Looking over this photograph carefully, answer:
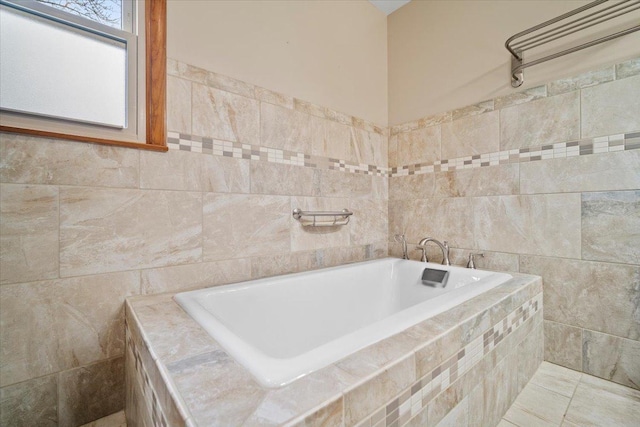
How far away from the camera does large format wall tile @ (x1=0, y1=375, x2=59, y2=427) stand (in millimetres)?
951

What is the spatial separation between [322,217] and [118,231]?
1.10 meters

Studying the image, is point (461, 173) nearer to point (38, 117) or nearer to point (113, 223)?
point (113, 223)

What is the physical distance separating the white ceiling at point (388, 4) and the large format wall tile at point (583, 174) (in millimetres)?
1593

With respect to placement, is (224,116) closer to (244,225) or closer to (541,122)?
(244,225)

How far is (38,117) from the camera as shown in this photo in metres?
1.03

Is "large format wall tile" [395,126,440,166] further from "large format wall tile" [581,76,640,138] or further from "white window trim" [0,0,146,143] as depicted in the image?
"white window trim" [0,0,146,143]

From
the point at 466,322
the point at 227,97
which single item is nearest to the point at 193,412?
the point at 466,322

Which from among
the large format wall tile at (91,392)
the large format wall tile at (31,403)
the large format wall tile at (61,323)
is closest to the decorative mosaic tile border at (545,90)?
the large format wall tile at (61,323)

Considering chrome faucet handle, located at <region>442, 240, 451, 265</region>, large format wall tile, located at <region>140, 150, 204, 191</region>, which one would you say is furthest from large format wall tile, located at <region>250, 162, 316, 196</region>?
chrome faucet handle, located at <region>442, 240, 451, 265</region>

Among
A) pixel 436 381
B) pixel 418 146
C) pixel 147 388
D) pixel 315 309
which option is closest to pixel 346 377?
pixel 436 381

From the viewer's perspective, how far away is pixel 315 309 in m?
1.52

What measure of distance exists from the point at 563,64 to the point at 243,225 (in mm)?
1945

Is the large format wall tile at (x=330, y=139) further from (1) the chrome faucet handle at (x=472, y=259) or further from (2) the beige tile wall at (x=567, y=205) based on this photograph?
(1) the chrome faucet handle at (x=472, y=259)

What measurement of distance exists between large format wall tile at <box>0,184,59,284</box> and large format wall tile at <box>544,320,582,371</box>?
236cm
